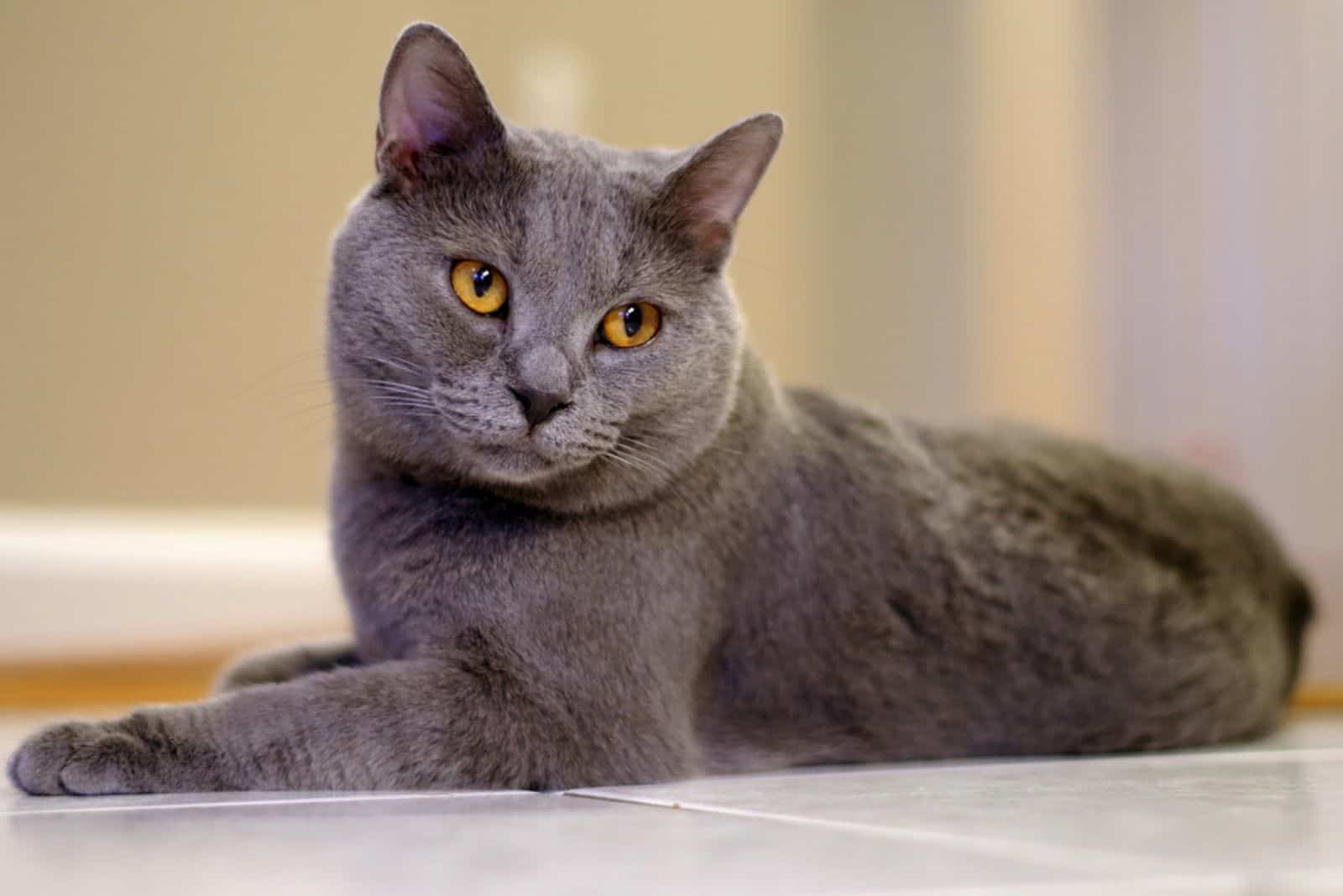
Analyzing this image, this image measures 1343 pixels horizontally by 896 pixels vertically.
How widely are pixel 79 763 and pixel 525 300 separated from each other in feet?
1.75

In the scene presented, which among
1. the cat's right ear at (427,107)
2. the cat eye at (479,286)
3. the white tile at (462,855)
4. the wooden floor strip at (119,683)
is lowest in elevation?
the wooden floor strip at (119,683)

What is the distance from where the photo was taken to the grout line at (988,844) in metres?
0.75

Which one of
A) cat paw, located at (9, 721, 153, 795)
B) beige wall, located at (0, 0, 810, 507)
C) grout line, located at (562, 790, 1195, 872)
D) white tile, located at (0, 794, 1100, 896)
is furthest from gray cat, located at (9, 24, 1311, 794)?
beige wall, located at (0, 0, 810, 507)

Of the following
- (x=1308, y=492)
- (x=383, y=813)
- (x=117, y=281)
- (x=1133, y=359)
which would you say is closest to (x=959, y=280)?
(x=1133, y=359)

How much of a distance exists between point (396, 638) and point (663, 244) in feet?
1.52

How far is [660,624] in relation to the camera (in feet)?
4.39

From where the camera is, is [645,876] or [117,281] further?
[117,281]

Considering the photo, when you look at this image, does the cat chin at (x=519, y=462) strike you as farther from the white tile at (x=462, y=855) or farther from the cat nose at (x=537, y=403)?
the white tile at (x=462, y=855)

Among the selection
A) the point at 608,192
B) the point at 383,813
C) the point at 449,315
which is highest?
the point at 608,192

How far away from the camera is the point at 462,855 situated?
31.9 inches

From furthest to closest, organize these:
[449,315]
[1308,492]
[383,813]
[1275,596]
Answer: [1308,492] → [1275,596] → [449,315] → [383,813]

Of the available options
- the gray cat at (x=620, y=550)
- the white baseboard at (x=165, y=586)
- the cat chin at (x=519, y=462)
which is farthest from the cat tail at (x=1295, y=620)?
the cat chin at (x=519, y=462)

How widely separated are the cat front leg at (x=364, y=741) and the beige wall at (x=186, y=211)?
159 cm

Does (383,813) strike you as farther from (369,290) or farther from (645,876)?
(369,290)
